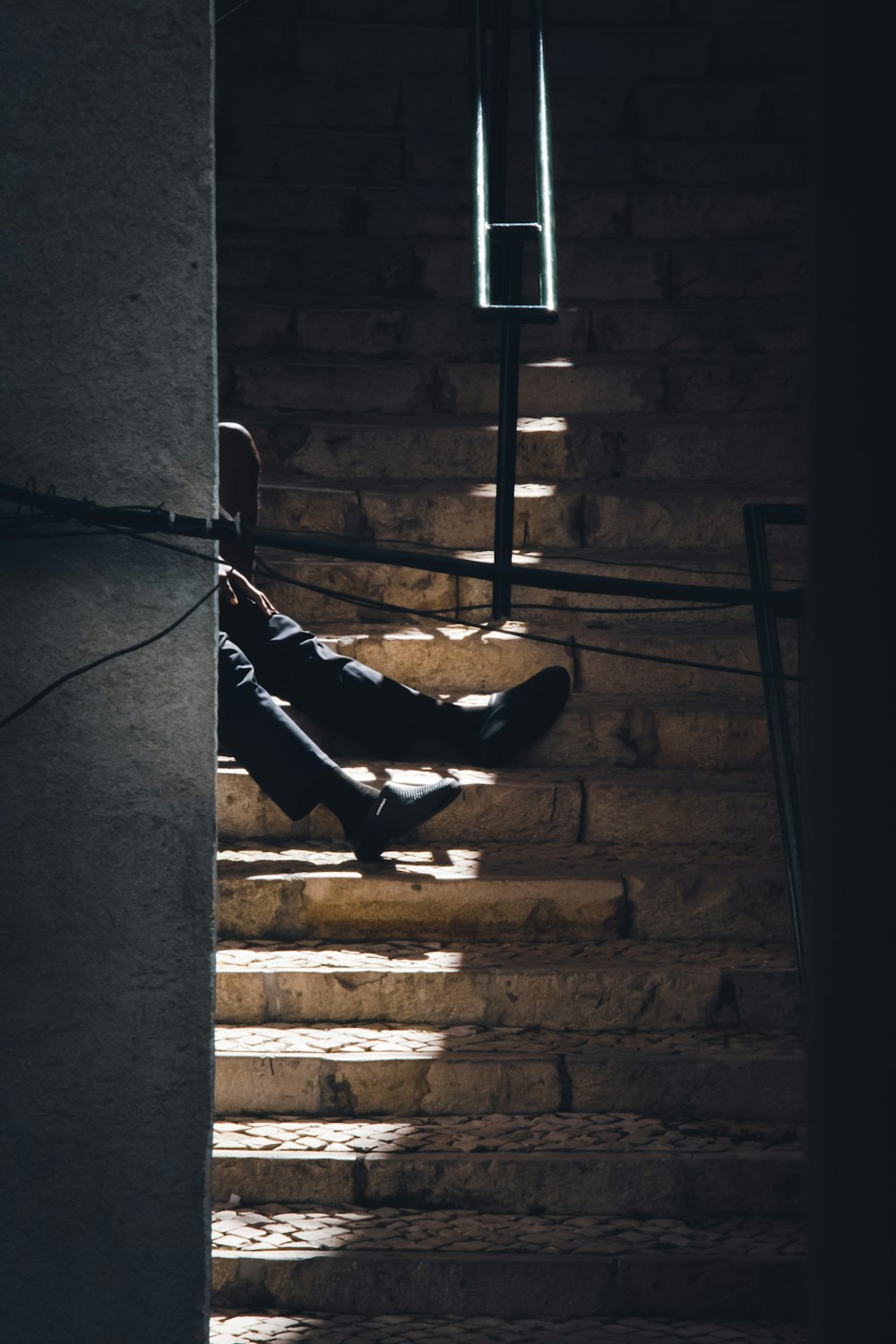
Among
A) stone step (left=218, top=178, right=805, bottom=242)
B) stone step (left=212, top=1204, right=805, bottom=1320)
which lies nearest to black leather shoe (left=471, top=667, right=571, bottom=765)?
stone step (left=212, top=1204, right=805, bottom=1320)

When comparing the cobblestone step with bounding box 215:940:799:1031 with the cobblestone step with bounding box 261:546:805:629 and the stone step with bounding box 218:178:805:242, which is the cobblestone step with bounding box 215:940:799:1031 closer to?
the cobblestone step with bounding box 261:546:805:629

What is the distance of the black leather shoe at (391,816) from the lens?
328cm

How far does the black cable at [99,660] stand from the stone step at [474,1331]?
113 cm

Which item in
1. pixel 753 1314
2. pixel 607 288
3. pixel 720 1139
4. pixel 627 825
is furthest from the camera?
pixel 607 288

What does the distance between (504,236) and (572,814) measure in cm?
140

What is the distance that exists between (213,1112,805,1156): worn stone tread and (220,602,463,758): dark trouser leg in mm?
1135

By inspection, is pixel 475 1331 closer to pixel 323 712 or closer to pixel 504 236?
pixel 323 712

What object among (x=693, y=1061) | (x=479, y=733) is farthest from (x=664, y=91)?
(x=693, y=1061)

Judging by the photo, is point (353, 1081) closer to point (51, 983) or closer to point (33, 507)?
point (51, 983)

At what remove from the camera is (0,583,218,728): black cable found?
6.68 ft

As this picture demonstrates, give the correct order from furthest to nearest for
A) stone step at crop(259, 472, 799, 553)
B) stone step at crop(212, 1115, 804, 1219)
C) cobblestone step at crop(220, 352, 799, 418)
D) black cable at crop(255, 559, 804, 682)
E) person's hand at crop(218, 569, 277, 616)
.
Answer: cobblestone step at crop(220, 352, 799, 418)
stone step at crop(259, 472, 799, 553)
person's hand at crop(218, 569, 277, 616)
stone step at crop(212, 1115, 804, 1219)
black cable at crop(255, 559, 804, 682)

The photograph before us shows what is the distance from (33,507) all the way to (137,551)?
0.15 metres

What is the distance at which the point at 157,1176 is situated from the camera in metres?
2.07

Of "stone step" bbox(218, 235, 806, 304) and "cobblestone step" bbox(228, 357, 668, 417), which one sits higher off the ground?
"stone step" bbox(218, 235, 806, 304)
